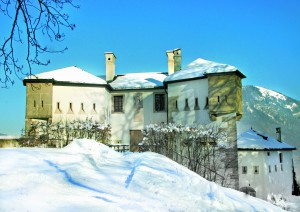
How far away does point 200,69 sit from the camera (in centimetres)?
2442

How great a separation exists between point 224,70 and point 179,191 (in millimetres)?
16507

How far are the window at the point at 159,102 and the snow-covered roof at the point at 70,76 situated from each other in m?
4.29

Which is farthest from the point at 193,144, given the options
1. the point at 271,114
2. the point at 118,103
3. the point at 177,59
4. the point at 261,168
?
the point at 271,114

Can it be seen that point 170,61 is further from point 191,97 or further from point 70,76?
point 70,76

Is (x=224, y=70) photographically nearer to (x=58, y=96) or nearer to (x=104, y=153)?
(x=58, y=96)

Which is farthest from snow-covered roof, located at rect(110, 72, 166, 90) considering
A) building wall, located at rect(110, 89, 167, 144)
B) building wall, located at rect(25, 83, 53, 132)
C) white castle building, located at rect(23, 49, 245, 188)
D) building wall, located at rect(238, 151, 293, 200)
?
building wall, located at rect(238, 151, 293, 200)

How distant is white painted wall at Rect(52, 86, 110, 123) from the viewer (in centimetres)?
2477

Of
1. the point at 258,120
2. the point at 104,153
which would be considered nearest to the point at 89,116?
the point at 104,153

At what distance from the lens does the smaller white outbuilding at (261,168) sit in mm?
27703

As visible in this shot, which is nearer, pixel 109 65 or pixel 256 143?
pixel 256 143

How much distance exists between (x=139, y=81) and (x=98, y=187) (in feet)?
73.2

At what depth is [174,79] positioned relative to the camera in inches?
969

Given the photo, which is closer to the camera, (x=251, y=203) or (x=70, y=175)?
(x=70, y=175)

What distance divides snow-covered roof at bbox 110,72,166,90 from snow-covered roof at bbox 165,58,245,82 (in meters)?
2.56
